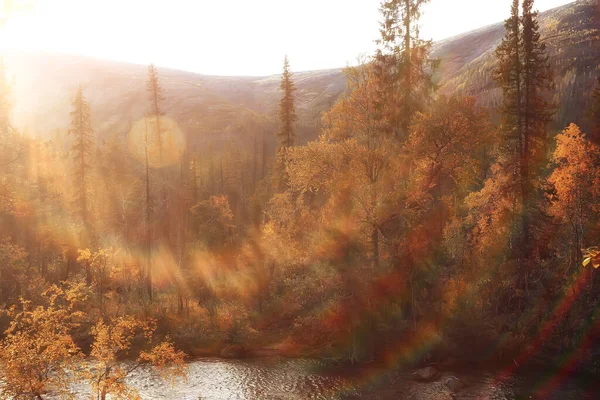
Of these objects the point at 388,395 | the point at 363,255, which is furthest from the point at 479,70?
the point at 388,395

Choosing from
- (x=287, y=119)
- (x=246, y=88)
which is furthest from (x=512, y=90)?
(x=246, y=88)

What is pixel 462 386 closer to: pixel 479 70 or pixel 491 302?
pixel 491 302

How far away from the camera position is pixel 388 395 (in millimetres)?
23375

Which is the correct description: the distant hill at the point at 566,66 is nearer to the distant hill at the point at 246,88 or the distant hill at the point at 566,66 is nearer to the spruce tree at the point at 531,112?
the distant hill at the point at 246,88

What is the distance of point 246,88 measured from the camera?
19088cm


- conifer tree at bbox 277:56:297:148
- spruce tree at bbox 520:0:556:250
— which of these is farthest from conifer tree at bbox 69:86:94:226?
spruce tree at bbox 520:0:556:250

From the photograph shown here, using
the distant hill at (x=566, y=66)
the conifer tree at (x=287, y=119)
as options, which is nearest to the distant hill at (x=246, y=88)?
the distant hill at (x=566, y=66)

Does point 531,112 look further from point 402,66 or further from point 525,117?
point 402,66

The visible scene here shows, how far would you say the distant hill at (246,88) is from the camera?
90062 millimetres

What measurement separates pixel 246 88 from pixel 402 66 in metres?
169

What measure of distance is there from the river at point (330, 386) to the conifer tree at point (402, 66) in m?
15.4

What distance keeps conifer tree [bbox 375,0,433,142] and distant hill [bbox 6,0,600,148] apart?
44578 mm

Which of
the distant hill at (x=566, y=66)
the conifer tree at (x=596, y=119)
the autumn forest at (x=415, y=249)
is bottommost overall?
the autumn forest at (x=415, y=249)

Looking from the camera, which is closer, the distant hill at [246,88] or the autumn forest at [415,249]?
the autumn forest at [415,249]
